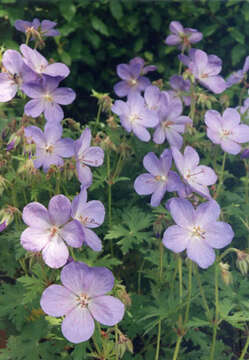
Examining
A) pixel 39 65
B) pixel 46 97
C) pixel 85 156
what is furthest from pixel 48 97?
pixel 85 156

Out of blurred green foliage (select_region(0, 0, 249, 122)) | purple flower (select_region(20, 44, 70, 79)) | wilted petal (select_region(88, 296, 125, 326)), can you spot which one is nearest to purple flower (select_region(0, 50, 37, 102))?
purple flower (select_region(20, 44, 70, 79))

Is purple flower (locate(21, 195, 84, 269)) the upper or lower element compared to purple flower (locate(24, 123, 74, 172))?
upper

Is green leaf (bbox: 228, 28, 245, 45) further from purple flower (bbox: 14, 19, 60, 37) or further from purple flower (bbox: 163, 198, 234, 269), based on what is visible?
purple flower (bbox: 163, 198, 234, 269)

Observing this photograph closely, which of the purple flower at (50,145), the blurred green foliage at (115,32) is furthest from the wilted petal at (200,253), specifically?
the blurred green foliage at (115,32)

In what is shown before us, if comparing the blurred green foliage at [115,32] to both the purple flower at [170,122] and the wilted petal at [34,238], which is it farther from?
A: the wilted petal at [34,238]

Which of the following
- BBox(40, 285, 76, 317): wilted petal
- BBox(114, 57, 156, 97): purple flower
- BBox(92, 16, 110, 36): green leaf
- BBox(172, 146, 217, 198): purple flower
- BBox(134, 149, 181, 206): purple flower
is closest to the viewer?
BBox(40, 285, 76, 317): wilted petal

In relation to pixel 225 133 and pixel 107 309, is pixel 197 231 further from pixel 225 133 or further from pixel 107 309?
pixel 225 133
